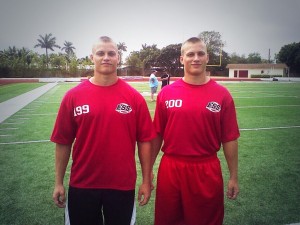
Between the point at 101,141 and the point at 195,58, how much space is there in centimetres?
109

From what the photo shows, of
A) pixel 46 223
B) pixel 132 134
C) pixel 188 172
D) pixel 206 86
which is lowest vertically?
pixel 46 223

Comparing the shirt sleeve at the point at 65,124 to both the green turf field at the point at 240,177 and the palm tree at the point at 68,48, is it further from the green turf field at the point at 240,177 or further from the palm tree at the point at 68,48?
the palm tree at the point at 68,48

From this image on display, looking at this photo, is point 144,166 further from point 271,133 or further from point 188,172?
point 271,133

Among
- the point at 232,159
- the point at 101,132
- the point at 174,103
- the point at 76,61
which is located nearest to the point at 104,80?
the point at 101,132

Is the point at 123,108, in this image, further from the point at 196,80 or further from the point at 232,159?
the point at 232,159

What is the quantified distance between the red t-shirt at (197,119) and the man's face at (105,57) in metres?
0.57

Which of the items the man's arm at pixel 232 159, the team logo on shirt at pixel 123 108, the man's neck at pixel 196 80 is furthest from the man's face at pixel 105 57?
the man's arm at pixel 232 159

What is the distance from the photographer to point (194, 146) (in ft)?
8.21

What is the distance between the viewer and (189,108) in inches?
97.2


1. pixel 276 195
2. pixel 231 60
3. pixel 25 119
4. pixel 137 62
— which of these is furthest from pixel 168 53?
pixel 276 195

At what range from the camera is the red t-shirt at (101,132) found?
89.1 inches

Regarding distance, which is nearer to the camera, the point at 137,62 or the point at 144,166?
the point at 144,166

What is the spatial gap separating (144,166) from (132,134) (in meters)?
0.31

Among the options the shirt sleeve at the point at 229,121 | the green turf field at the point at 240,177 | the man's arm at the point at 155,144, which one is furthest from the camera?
the green turf field at the point at 240,177
